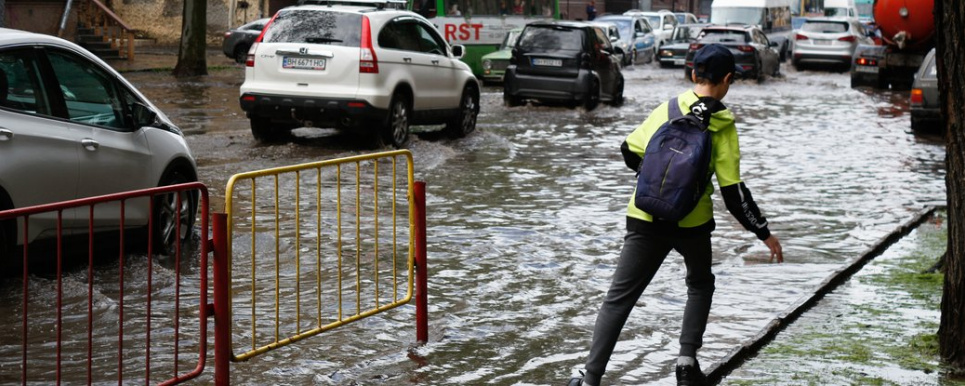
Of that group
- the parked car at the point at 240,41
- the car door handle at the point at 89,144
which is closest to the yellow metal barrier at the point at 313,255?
the car door handle at the point at 89,144

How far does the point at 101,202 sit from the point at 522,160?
434 inches

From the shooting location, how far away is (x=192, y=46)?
30.2 metres

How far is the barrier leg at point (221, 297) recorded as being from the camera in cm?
552

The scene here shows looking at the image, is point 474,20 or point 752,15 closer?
point 474,20

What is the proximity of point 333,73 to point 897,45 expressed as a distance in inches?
648

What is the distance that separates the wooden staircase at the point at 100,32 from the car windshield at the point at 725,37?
15.0 metres

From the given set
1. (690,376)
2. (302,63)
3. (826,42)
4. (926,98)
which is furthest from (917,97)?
(826,42)

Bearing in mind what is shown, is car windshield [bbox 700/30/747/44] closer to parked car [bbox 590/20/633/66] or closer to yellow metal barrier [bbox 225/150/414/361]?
parked car [bbox 590/20/633/66]

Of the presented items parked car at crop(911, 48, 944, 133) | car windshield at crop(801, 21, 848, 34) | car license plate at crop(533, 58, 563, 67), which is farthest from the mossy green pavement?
car windshield at crop(801, 21, 848, 34)

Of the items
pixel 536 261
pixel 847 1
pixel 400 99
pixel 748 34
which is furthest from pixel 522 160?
pixel 847 1

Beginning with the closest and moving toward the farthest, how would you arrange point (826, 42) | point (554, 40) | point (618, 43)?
point (554, 40), point (618, 43), point (826, 42)

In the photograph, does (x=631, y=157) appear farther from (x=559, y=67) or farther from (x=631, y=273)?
(x=559, y=67)

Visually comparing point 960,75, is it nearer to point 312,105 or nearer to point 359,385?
point 359,385

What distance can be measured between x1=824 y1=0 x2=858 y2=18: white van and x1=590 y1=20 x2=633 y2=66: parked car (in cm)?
1903
